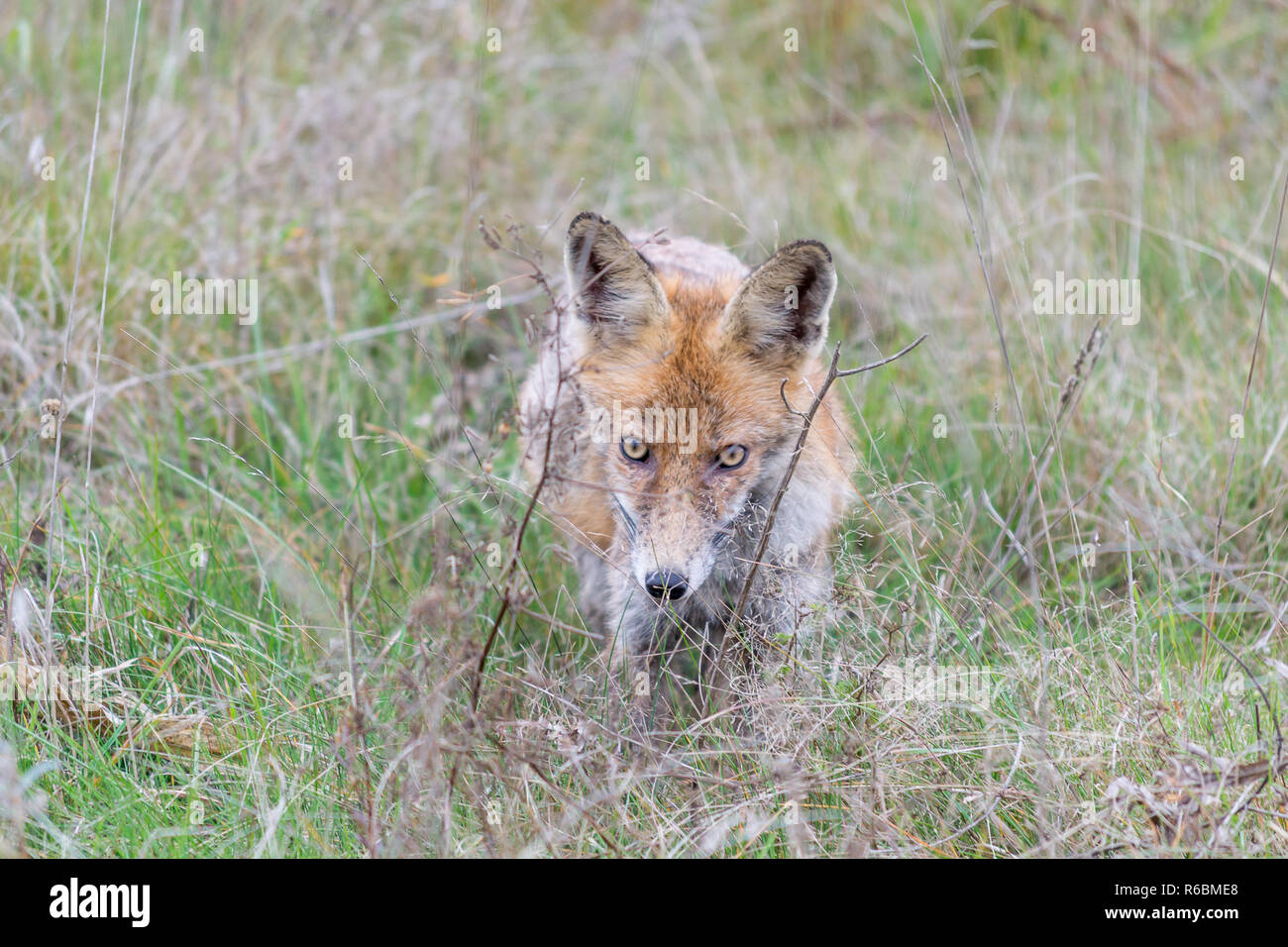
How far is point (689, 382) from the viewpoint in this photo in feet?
12.9

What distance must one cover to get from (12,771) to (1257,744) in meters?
3.32

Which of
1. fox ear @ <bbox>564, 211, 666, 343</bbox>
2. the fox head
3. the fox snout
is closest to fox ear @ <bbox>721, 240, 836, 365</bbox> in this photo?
the fox head

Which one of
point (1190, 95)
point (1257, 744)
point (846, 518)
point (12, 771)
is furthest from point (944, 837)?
point (1190, 95)

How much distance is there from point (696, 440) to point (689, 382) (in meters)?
0.23

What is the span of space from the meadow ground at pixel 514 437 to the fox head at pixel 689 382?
0.32 meters

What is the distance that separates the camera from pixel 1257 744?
10.2ft

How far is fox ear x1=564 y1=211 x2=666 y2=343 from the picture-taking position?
148 inches
